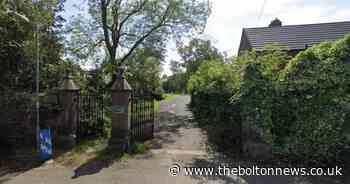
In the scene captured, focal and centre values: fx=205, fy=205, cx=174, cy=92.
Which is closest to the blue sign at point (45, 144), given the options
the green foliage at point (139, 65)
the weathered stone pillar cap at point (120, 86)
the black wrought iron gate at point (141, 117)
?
the weathered stone pillar cap at point (120, 86)

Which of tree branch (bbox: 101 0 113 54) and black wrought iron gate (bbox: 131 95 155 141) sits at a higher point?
tree branch (bbox: 101 0 113 54)

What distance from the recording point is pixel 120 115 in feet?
21.2

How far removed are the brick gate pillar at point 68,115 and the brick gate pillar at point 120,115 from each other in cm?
151

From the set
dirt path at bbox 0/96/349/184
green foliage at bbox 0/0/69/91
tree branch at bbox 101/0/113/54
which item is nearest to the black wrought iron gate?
dirt path at bbox 0/96/349/184

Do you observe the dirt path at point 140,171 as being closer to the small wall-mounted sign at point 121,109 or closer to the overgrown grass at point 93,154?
the overgrown grass at point 93,154

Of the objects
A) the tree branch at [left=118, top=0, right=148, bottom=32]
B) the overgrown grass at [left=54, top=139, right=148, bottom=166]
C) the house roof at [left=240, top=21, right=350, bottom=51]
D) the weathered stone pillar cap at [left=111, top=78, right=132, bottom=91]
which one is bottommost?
the overgrown grass at [left=54, top=139, right=148, bottom=166]

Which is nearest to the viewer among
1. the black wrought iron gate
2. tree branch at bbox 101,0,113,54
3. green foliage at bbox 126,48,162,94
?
the black wrought iron gate

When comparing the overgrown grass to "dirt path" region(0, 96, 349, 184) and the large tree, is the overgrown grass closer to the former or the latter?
"dirt path" region(0, 96, 349, 184)

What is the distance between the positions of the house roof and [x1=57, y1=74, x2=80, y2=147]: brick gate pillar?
37.6 feet

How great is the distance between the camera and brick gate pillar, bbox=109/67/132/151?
637 cm

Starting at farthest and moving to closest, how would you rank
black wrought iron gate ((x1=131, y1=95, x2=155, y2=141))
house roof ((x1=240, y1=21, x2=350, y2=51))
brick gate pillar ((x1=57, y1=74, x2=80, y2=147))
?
house roof ((x1=240, y1=21, x2=350, y2=51))
black wrought iron gate ((x1=131, y1=95, x2=155, y2=141))
brick gate pillar ((x1=57, y1=74, x2=80, y2=147))

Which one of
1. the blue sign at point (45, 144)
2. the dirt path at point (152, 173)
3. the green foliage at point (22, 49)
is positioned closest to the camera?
the dirt path at point (152, 173)

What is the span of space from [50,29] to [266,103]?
10734 millimetres

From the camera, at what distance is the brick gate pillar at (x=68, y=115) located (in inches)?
267
